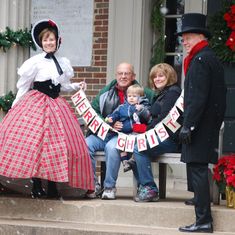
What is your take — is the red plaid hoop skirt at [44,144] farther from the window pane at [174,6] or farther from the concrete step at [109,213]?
the window pane at [174,6]

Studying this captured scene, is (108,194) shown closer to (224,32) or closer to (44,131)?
(44,131)

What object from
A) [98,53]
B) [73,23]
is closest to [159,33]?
[98,53]

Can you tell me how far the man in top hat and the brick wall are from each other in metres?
3.06

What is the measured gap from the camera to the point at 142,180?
24.0 feet

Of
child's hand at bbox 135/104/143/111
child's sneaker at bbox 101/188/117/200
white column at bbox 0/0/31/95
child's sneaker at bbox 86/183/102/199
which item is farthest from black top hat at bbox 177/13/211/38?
→ white column at bbox 0/0/31/95

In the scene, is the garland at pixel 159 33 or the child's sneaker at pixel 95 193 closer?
the child's sneaker at pixel 95 193

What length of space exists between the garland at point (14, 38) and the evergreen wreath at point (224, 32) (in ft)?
7.15

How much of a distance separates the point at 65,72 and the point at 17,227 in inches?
62.7

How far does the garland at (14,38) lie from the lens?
9.02 metres

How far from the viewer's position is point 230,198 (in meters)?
7.01

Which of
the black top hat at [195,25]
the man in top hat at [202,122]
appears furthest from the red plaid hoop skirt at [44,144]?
the black top hat at [195,25]

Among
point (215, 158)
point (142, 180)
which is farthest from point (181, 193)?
point (215, 158)

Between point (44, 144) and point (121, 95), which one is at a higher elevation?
point (121, 95)

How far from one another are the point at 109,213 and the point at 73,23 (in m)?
3.38
